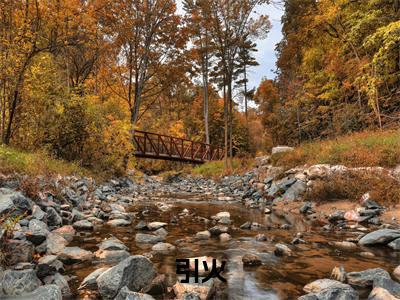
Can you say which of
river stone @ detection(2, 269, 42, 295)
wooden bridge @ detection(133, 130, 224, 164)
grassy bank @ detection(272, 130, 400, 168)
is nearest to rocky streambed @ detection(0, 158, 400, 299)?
river stone @ detection(2, 269, 42, 295)

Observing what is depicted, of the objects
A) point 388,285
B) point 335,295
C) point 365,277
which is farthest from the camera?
point 365,277

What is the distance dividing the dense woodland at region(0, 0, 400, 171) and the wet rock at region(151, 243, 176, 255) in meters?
6.73

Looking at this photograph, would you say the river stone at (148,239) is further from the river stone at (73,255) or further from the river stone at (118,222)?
the river stone at (118,222)

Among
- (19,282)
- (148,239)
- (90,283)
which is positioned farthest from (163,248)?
(19,282)

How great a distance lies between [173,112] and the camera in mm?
37188

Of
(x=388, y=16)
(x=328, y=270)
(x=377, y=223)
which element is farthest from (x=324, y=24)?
(x=328, y=270)

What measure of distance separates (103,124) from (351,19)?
14162 millimetres

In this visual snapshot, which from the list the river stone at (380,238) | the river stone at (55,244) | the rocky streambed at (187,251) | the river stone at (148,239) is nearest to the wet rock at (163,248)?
the rocky streambed at (187,251)

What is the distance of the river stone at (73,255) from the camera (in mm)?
3804

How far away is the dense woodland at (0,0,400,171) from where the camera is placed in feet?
30.9

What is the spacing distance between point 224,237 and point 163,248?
1.19 metres

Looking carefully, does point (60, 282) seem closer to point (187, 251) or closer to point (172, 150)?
point (187, 251)

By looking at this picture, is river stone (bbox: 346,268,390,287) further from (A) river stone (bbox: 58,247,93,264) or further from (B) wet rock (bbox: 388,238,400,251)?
(A) river stone (bbox: 58,247,93,264)

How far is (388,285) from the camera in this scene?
9.34 feet
